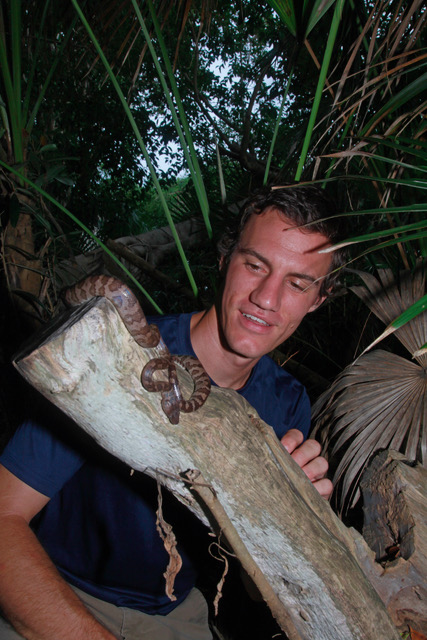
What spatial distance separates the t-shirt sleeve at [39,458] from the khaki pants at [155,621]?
2.90 feet

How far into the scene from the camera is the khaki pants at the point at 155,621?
8.77ft

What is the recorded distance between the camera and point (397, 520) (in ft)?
6.73

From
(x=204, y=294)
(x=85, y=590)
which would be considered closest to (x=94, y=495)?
(x=85, y=590)

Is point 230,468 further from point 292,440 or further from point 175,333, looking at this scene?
point 175,333

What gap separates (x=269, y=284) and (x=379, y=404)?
3.31 ft

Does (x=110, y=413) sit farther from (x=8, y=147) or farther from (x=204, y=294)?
(x=204, y=294)

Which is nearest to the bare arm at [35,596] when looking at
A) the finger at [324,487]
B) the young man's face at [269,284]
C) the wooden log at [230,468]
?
the wooden log at [230,468]

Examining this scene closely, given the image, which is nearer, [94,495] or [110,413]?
[110,413]

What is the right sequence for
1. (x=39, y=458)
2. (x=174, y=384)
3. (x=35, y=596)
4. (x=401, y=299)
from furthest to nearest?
(x=401, y=299) < (x=39, y=458) < (x=35, y=596) < (x=174, y=384)

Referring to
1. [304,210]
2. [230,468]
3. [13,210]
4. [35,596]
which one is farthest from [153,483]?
[13,210]

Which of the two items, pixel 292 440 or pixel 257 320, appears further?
pixel 257 320

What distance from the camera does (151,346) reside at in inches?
65.7

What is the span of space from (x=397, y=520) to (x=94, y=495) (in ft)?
6.16

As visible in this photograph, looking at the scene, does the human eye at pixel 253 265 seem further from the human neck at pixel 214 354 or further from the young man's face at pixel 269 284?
the human neck at pixel 214 354
